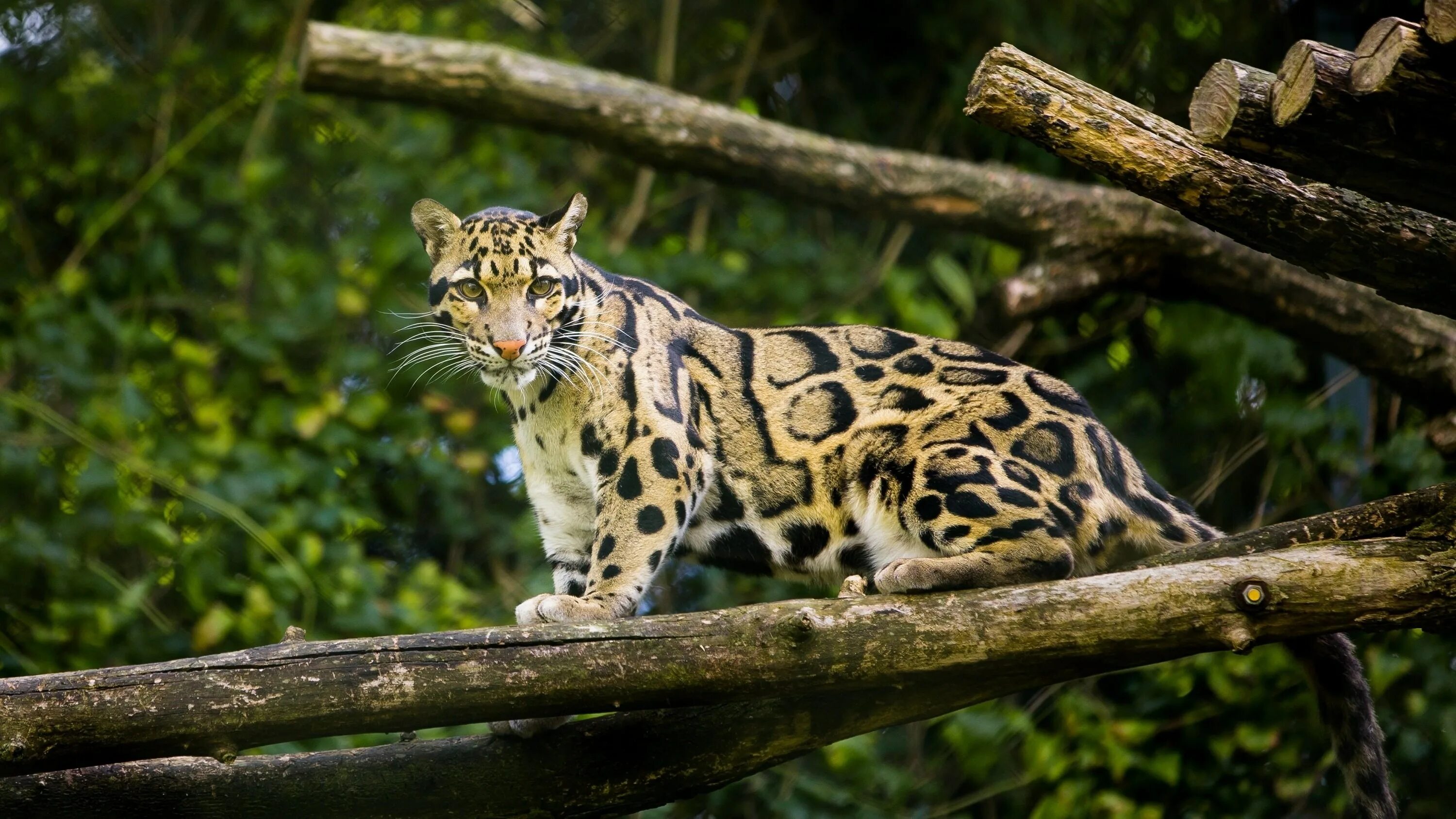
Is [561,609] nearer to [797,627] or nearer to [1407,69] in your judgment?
[797,627]

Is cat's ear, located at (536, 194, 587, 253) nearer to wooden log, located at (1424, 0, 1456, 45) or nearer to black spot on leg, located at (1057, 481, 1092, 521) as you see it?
black spot on leg, located at (1057, 481, 1092, 521)

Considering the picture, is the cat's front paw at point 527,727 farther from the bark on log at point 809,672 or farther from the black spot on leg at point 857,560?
the black spot on leg at point 857,560

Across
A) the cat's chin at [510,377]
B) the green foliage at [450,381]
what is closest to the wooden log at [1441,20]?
the cat's chin at [510,377]

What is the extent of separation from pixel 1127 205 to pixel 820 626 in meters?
3.87

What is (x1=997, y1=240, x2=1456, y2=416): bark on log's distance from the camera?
618 centimetres

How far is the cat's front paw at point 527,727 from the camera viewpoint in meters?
3.80

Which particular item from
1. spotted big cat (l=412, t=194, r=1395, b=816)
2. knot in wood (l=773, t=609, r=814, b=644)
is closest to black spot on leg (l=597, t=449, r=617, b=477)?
spotted big cat (l=412, t=194, r=1395, b=816)

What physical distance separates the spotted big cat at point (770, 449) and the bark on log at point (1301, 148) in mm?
1388

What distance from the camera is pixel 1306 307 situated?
Answer: 6383mm

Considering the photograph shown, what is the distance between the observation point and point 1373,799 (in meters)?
3.78

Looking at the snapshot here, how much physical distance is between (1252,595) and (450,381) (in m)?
5.01

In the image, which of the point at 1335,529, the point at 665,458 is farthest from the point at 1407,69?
the point at 665,458

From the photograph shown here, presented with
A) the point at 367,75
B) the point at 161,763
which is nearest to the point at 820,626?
the point at 161,763

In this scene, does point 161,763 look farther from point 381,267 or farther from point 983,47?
point 983,47
